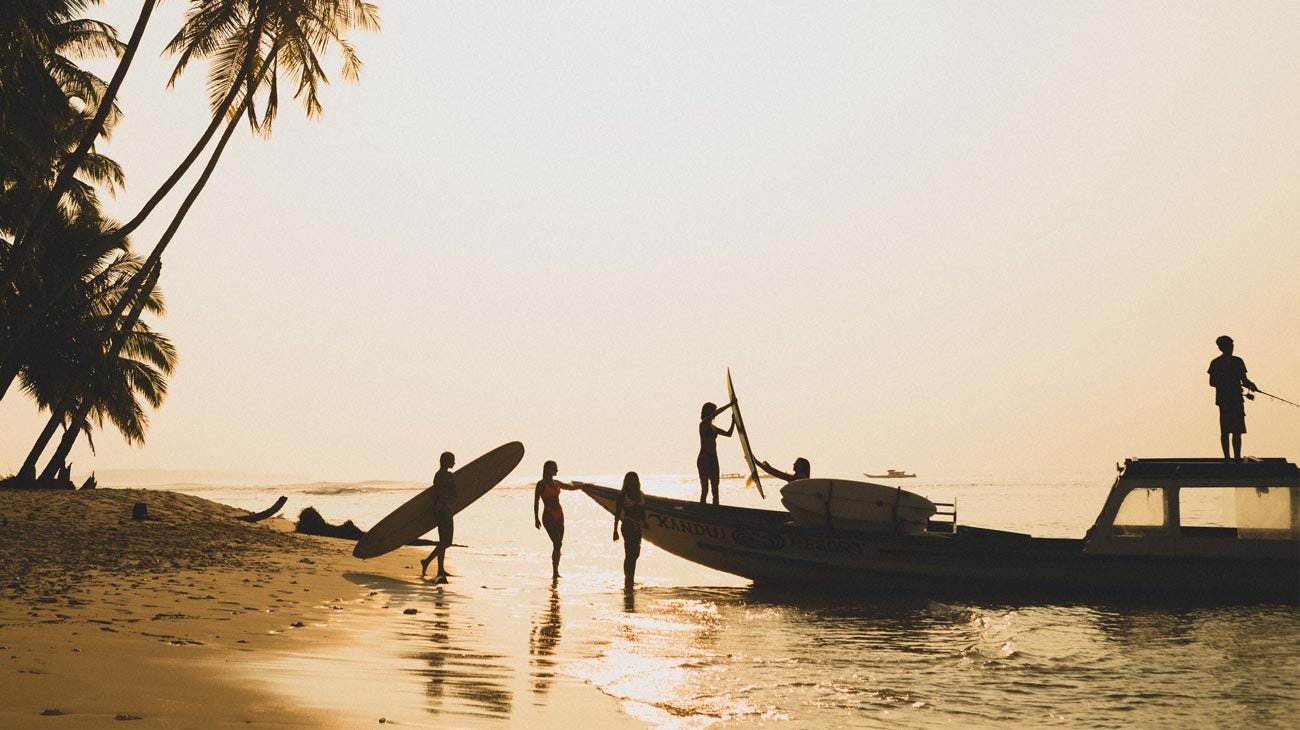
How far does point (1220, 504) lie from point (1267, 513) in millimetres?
678

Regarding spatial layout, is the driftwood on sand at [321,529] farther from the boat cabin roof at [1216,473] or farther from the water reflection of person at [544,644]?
the boat cabin roof at [1216,473]

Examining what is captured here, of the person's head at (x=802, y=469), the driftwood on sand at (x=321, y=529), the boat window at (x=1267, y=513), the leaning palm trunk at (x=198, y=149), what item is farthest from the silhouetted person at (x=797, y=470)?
the leaning palm trunk at (x=198, y=149)

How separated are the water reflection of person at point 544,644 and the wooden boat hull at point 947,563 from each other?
4210 millimetres

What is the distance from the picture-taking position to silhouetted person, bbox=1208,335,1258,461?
15184mm

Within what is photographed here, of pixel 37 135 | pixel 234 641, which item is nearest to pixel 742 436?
pixel 234 641

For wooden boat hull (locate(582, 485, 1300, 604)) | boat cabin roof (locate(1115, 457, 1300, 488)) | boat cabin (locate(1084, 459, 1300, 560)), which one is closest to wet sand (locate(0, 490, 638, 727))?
wooden boat hull (locate(582, 485, 1300, 604))

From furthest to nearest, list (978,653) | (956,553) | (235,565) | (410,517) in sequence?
(410,517) → (956,553) → (235,565) → (978,653)

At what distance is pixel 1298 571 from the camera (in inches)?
615

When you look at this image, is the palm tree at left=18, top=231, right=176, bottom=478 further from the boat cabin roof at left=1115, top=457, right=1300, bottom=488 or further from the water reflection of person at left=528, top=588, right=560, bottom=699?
the boat cabin roof at left=1115, top=457, right=1300, bottom=488

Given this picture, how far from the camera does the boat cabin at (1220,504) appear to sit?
50.5 ft

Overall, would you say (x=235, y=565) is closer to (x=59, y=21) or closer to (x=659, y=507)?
(x=659, y=507)

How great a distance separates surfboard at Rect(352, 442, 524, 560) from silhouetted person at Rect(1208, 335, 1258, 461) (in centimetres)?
1207

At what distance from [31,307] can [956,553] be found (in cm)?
2311

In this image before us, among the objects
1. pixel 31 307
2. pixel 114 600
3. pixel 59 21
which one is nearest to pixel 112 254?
pixel 31 307
